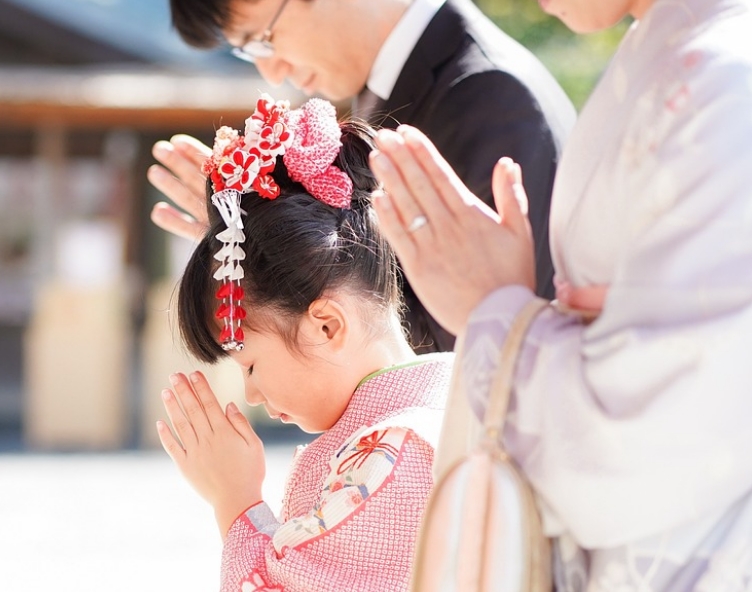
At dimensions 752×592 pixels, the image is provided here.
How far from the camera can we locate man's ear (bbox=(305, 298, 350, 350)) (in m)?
2.27

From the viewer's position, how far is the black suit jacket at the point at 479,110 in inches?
105

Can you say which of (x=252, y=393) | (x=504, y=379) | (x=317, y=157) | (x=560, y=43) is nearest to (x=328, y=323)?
(x=252, y=393)

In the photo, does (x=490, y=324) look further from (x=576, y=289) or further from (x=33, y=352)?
(x=33, y=352)

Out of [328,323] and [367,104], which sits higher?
[328,323]

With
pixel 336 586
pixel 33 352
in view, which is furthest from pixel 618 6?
pixel 33 352

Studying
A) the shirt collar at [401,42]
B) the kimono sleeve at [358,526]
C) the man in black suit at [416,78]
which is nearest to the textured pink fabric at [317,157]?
the man in black suit at [416,78]

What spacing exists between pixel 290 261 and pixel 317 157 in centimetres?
21

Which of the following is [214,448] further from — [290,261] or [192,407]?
[290,261]

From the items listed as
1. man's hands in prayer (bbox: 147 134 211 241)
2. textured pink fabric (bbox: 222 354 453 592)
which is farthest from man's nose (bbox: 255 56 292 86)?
textured pink fabric (bbox: 222 354 453 592)

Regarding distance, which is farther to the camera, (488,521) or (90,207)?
(90,207)

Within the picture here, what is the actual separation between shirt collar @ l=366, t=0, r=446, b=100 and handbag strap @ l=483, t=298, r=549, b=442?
155 centimetres

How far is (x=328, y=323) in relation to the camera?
2281mm

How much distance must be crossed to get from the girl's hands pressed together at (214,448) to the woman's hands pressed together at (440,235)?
0.86 metres

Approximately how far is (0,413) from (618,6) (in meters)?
11.2
